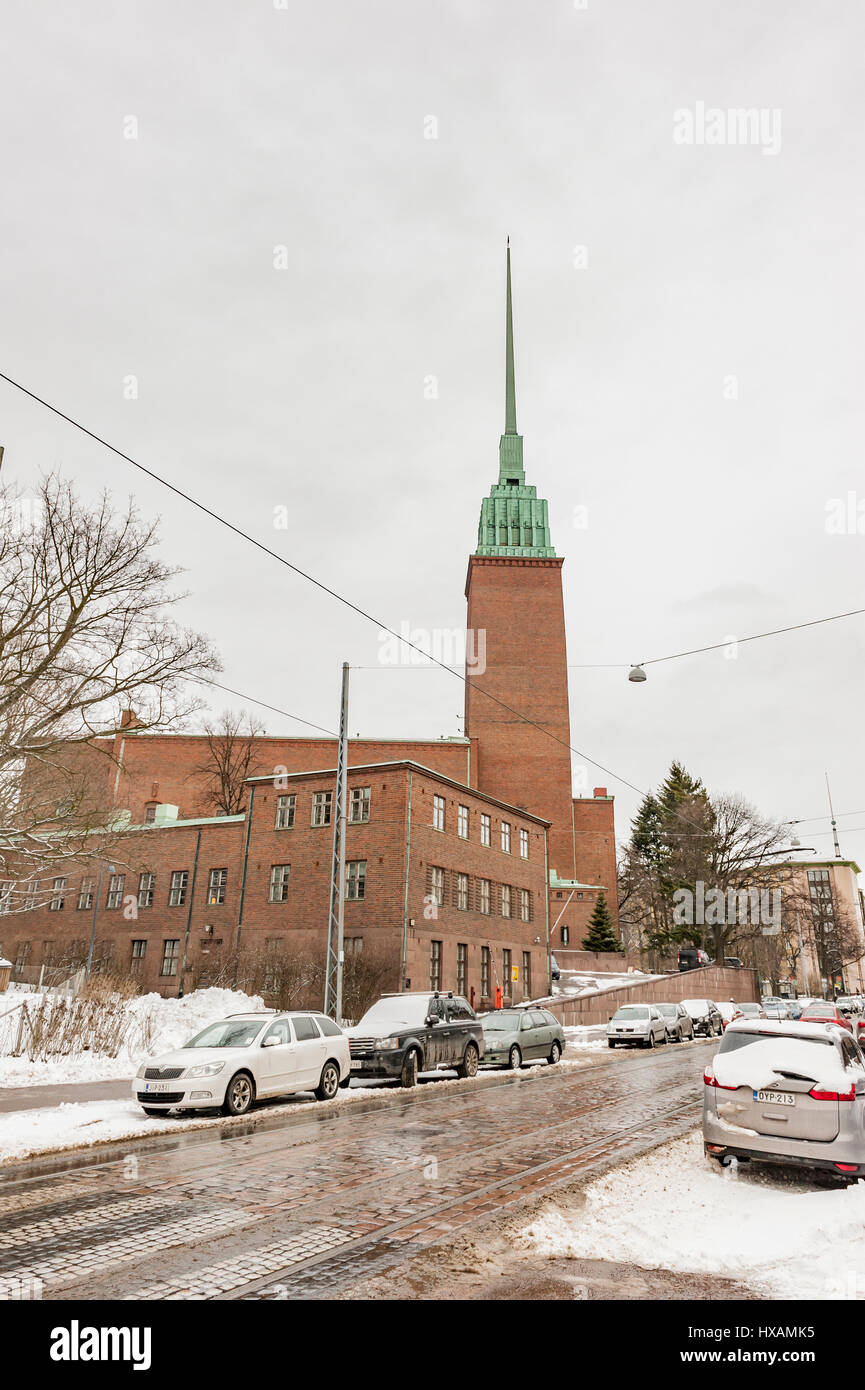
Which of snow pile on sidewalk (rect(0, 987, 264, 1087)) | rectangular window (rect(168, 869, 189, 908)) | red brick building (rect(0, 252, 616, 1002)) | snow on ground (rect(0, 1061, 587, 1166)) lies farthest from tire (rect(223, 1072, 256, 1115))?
rectangular window (rect(168, 869, 189, 908))

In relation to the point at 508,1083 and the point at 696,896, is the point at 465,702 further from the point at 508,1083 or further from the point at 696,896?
the point at 508,1083

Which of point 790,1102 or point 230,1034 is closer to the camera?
point 790,1102

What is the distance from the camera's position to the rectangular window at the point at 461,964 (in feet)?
117

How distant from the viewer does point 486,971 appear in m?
37.9

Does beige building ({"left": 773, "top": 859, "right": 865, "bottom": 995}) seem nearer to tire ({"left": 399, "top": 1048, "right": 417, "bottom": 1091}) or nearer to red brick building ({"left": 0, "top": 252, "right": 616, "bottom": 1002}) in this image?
red brick building ({"left": 0, "top": 252, "right": 616, "bottom": 1002})

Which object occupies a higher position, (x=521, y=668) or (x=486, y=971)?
(x=521, y=668)

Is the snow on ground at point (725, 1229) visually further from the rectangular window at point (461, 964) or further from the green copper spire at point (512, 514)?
the green copper spire at point (512, 514)

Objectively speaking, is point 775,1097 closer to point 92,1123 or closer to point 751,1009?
point 92,1123

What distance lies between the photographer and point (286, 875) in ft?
120

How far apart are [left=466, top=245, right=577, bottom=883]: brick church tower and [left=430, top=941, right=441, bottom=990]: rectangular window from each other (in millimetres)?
27499

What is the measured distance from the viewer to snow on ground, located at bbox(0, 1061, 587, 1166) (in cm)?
1072

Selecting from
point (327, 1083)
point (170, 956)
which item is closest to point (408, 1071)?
point (327, 1083)

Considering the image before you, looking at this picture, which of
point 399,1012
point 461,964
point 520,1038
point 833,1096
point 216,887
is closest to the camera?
point 833,1096

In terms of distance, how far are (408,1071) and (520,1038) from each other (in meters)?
5.59
